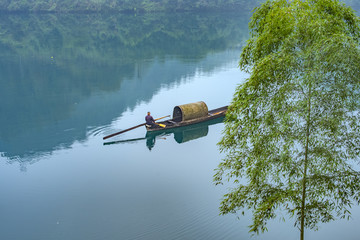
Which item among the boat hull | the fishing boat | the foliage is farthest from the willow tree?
the foliage

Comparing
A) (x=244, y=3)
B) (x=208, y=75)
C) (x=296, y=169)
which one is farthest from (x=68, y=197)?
(x=244, y=3)

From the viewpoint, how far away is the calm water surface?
79.0ft

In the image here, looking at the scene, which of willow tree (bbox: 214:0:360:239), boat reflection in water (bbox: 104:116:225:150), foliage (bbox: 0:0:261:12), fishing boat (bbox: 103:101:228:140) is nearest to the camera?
willow tree (bbox: 214:0:360:239)

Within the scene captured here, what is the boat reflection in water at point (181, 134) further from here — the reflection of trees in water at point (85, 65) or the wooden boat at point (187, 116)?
the reflection of trees in water at point (85, 65)

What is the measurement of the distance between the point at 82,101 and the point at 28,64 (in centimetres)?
3227

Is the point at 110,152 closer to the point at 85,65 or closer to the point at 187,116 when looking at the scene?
the point at 187,116

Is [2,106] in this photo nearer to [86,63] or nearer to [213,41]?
[86,63]

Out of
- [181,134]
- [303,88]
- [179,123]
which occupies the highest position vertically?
[303,88]

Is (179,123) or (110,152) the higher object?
(179,123)

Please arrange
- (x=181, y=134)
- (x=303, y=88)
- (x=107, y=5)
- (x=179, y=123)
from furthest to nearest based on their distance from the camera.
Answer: (x=107, y=5)
(x=181, y=134)
(x=179, y=123)
(x=303, y=88)

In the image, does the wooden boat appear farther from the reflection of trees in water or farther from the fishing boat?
the reflection of trees in water

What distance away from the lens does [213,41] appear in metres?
110

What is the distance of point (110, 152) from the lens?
35.3m

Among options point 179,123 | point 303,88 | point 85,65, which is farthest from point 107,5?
point 303,88
